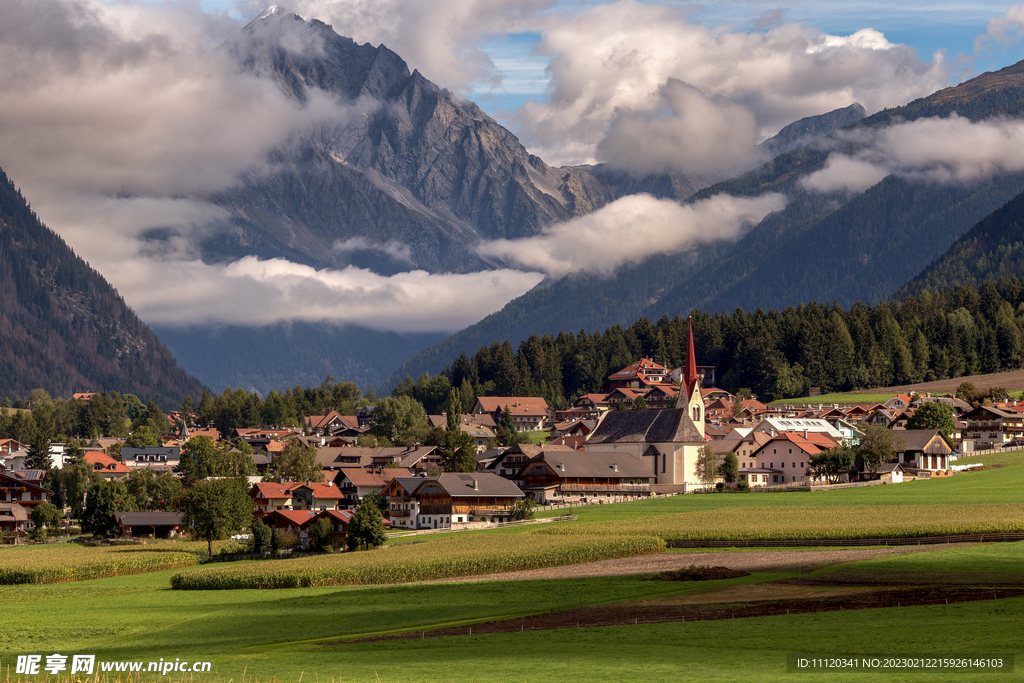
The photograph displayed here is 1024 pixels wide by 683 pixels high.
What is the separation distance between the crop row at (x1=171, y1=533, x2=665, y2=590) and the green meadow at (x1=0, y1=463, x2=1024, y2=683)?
6.44ft

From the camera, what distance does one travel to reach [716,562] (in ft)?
225

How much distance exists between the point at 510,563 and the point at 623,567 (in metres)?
8.30

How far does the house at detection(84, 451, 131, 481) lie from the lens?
16525 centimetres

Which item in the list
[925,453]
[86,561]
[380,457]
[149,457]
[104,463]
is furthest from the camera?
[149,457]

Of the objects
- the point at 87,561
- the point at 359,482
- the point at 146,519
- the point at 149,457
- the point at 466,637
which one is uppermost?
the point at 149,457

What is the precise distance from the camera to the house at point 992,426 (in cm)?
Result: 15238

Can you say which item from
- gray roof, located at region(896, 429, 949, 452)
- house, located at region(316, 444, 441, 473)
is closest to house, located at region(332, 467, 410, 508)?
house, located at region(316, 444, 441, 473)

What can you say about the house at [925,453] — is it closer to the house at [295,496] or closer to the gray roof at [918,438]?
the gray roof at [918,438]

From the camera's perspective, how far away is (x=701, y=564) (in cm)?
6781

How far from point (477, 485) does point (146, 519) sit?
35128 millimetres

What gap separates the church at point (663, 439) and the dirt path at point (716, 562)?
5879 centimetres

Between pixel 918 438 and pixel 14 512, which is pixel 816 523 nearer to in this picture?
pixel 918 438

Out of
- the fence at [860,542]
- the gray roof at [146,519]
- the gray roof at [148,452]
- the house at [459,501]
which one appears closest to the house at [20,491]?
the gray roof at [146,519]

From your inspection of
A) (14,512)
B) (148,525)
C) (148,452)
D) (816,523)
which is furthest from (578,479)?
(148,452)
